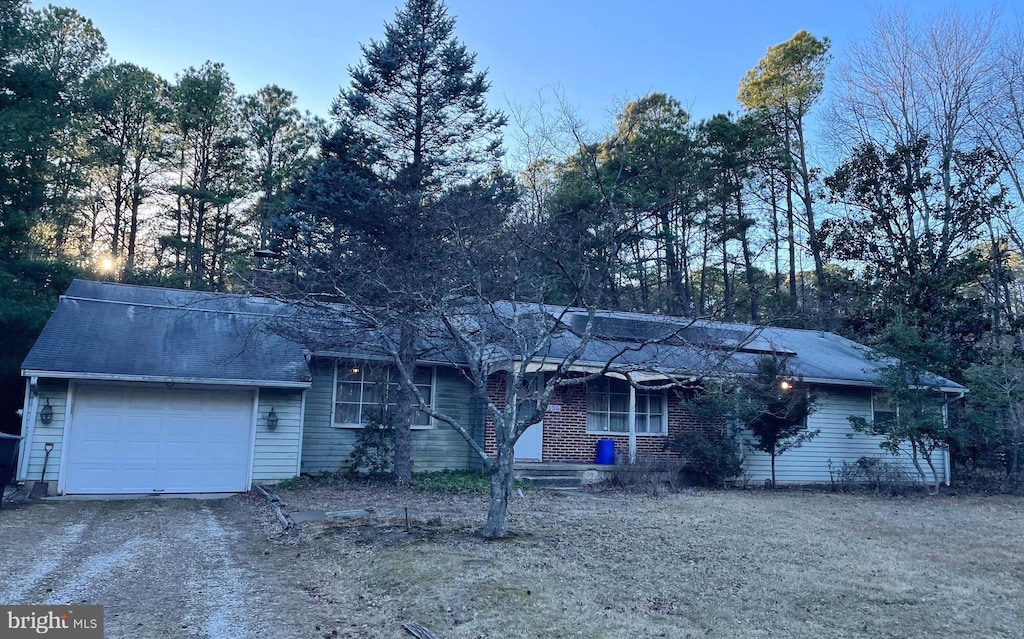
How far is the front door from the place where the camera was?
48.5ft

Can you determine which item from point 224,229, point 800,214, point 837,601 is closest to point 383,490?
point 837,601

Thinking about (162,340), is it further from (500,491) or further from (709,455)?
(709,455)

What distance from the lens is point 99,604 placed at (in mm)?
5367

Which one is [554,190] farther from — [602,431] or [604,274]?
[604,274]

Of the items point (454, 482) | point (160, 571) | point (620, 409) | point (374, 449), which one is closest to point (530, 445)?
point (454, 482)

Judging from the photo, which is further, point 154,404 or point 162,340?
point 162,340

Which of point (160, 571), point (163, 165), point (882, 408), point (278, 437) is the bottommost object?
point (160, 571)

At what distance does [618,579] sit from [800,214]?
26124 millimetres

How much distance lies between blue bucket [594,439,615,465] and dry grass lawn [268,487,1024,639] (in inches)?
160

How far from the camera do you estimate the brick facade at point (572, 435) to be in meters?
15.1

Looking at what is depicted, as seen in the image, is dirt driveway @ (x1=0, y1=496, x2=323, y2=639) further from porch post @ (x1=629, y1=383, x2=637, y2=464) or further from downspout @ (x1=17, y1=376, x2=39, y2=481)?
Result: porch post @ (x1=629, y1=383, x2=637, y2=464)

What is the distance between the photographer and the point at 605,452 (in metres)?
15.4

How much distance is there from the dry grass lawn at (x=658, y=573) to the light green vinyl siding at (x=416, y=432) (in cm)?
259

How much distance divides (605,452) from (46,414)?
10494 mm
